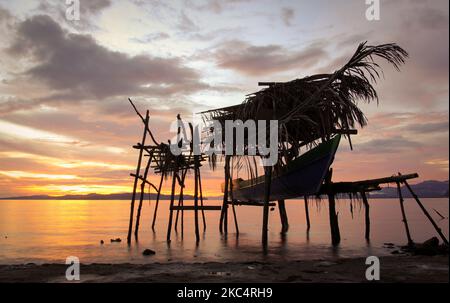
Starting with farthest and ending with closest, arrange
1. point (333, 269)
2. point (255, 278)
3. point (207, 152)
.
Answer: point (207, 152) → point (333, 269) → point (255, 278)

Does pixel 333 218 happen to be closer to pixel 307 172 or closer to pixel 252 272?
pixel 307 172

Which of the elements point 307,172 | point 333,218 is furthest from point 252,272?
point 333,218

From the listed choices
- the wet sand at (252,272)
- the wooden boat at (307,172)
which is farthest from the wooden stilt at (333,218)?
the wet sand at (252,272)

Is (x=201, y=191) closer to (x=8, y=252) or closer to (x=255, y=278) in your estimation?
(x=8, y=252)

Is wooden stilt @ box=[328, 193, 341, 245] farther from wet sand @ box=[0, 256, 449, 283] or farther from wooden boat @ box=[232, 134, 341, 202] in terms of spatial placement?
wet sand @ box=[0, 256, 449, 283]

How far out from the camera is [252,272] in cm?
1041

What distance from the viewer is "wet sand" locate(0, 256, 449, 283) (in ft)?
Answer: 30.9

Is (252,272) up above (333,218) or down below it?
below

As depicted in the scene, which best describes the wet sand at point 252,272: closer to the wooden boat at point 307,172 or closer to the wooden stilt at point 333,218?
the wooden boat at point 307,172

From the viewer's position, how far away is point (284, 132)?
52.7 ft

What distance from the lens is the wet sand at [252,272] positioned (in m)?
9.41

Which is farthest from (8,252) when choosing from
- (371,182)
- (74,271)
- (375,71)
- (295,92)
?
(375,71)

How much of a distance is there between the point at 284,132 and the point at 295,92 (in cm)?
171

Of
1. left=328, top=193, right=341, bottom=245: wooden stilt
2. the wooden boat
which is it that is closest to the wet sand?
the wooden boat
